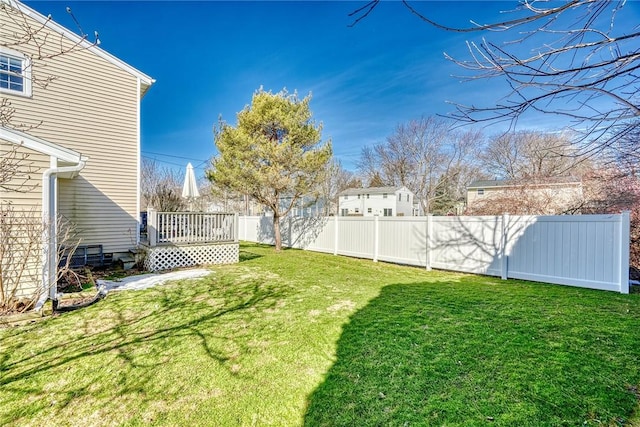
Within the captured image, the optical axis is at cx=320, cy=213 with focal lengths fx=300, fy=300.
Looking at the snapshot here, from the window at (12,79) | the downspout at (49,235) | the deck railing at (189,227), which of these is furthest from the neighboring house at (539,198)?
the window at (12,79)

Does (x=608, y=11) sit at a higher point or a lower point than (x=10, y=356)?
higher

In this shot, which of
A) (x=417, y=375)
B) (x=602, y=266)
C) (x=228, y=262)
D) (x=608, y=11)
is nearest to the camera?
(x=608, y=11)

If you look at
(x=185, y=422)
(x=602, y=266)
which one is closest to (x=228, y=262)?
(x=185, y=422)

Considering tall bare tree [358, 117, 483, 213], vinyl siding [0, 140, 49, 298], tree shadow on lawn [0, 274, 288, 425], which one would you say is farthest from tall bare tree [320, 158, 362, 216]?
tree shadow on lawn [0, 274, 288, 425]

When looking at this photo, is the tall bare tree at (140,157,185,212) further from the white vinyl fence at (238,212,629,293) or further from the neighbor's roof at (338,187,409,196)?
the neighbor's roof at (338,187,409,196)

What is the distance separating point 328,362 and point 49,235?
16.2 feet

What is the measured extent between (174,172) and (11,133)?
2386 centimetres

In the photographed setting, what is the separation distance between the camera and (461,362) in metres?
2.97

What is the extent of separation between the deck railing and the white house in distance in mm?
24980

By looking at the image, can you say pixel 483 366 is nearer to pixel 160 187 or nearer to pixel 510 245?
pixel 510 245

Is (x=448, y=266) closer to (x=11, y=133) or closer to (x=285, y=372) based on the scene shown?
(x=285, y=372)

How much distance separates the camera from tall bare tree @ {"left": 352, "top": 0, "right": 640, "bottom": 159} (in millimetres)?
1759

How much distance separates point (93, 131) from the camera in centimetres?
843

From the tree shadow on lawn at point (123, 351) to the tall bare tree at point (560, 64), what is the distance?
10.8 ft
